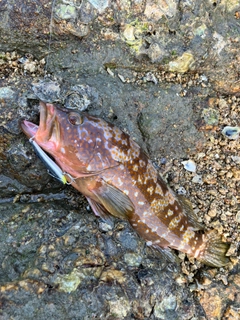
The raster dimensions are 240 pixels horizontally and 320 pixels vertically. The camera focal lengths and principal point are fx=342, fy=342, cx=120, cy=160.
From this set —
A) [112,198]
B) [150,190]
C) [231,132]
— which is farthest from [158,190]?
[231,132]

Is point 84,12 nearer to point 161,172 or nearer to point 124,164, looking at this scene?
point 124,164

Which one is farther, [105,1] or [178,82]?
[178,82]

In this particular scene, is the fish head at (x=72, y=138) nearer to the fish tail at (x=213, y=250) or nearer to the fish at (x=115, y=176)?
the fish at (x=115, y=176)

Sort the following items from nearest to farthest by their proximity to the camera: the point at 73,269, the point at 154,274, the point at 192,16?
the point at 73,269 → the point at 154,274 → the point at 192,16

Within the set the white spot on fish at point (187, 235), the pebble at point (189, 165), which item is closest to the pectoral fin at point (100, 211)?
the white spot on fish at point (187, 235)

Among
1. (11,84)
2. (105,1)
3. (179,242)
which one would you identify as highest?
(105,1)

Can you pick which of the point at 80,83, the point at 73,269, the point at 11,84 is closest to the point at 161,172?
the point at 80,83

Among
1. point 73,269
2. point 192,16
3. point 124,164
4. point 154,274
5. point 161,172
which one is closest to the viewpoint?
point 73,269

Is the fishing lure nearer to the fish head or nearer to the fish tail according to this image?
the fish head
